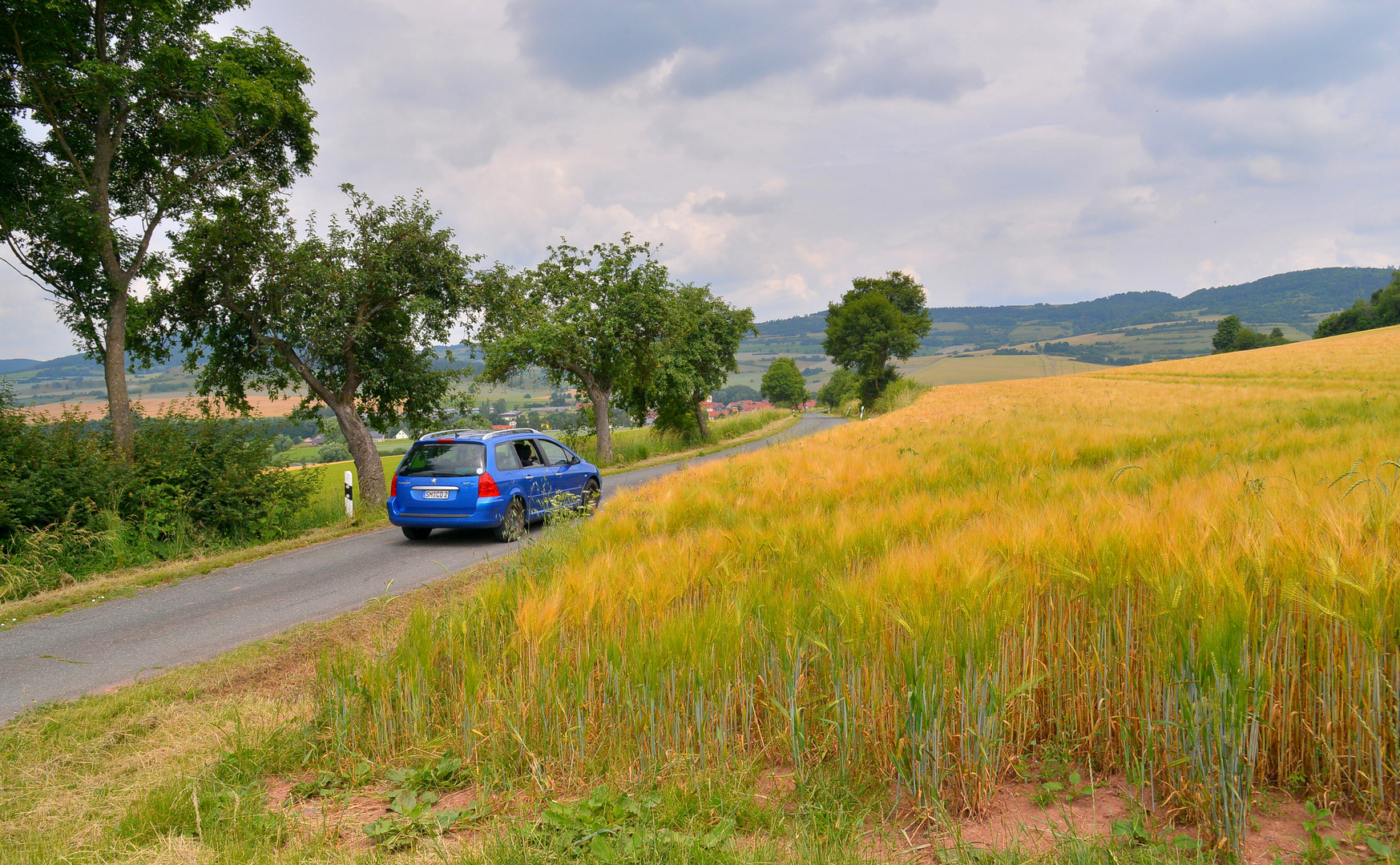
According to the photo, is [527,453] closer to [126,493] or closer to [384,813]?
[126,493]

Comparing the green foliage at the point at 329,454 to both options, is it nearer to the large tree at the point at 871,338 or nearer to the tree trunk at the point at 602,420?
the tree trunk at the point at 602,420

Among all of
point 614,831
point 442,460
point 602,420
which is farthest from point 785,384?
point 614,831

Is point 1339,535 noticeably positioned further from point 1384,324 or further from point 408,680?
point 1384,324

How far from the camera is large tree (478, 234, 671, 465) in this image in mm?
26875

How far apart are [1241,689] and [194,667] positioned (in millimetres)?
6798

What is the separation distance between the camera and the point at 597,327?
27.9 meters

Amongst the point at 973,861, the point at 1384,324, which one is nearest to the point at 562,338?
the point at 973,861

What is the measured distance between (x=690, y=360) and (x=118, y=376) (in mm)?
29767

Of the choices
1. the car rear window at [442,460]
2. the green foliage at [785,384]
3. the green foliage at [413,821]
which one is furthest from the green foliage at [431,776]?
the green foliage at [785,384]

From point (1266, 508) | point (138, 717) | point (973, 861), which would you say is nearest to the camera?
point (973, 861)

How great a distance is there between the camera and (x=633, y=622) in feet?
11.1

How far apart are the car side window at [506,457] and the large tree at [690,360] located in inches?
713

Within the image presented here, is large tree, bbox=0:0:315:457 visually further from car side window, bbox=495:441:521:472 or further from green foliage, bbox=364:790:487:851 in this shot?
green foliage, bbox=364:790:487:851

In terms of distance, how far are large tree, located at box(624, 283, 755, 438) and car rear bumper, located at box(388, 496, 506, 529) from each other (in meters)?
19.1
